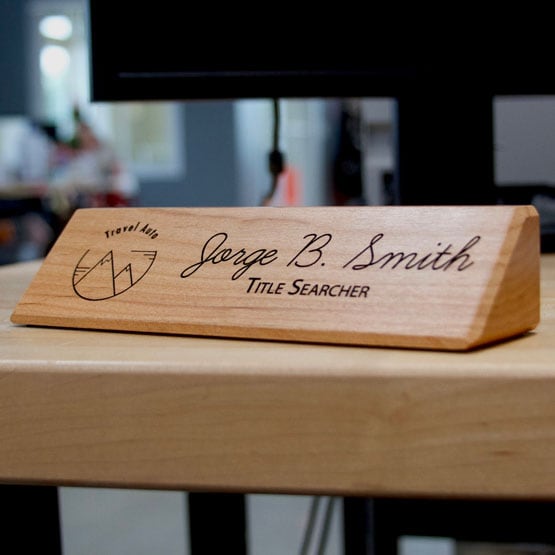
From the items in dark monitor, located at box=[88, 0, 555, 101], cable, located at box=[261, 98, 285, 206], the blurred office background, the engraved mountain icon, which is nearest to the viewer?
the engraved mountain icon

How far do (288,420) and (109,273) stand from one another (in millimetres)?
141

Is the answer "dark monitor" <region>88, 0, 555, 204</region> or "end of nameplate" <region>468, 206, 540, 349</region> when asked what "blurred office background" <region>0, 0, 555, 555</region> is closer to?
"dark monitor" <region>88, 0, 555, 204</region>

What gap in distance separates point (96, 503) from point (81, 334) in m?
1.93

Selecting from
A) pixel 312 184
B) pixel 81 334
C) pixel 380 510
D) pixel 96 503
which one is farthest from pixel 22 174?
pixel 81 334

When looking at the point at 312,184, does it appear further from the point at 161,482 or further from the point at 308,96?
the point at 161,482

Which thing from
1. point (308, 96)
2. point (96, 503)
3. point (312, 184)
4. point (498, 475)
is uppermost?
point (308, 96)

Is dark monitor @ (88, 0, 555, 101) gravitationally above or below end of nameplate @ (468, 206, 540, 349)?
above

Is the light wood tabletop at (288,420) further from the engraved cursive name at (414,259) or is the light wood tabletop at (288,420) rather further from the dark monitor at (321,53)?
the dark monitor at (321,53)

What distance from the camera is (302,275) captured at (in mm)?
324

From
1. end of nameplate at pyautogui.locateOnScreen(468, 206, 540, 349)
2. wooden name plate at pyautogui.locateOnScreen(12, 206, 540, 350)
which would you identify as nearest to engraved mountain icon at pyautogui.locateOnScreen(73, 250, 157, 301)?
wooden name plate at pyautogui.locateOnScreen(12, 206, 540, 350)

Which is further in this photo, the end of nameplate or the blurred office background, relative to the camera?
the blurred office background

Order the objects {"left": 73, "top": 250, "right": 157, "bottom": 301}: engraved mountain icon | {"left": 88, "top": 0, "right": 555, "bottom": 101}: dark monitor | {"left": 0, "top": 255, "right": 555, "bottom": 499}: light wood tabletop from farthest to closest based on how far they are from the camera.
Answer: {"left": 88, "top": 0, "right": 555, "bottom": 101}: dark monitor, {"left": 73, "top": 250, "right": 157, "bottom": 301}: engraved mountain icon, {"left": 0, "top": 255, "right": 555, "bottom": 499}: light wood tabletop

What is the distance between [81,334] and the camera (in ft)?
1.14

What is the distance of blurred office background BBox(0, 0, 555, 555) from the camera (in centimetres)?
101
